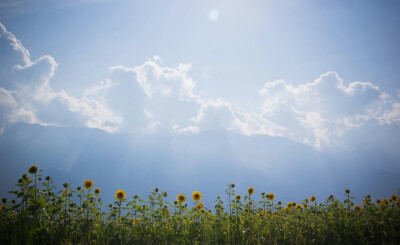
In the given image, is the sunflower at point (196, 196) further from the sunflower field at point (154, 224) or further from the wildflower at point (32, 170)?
the wildflower at point (32, 170)

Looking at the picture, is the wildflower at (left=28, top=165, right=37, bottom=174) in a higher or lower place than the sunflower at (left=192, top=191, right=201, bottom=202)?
higher

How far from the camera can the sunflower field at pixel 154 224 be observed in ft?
15.5

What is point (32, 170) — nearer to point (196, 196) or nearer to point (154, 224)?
point (154, 224)

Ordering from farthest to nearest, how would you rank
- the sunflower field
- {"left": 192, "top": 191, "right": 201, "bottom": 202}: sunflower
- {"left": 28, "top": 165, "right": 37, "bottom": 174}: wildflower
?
{"left": 192, "top": 191, "right": 201, "bottom": 202}: sunflower → {"left": 28, "top": 165, "right": 37, "bottom": 174}: wildflower → the sunflower field

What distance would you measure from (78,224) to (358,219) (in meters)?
8.24

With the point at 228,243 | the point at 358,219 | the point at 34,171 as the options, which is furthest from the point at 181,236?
the point at 358,219

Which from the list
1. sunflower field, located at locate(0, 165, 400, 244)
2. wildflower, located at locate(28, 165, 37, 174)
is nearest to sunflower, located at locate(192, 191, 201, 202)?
sunflower field, located at locate(0, 165, 400, 244)

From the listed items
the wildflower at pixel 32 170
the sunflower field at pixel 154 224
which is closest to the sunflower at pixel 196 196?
the sunflower field at pixel 154 224

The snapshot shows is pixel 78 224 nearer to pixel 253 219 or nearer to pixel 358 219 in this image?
pixel 253 219

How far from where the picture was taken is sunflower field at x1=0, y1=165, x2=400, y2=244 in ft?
15.5

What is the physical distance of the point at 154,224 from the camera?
6.26 meters

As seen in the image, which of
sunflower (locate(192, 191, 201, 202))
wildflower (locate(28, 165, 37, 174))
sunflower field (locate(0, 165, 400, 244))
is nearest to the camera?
sunflower field (locate(0, 165, 400, 244))

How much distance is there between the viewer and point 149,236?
5.47 meters

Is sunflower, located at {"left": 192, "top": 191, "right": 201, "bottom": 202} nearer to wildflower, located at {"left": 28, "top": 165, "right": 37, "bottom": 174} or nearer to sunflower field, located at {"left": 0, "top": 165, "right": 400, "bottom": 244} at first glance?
sunflower field, located at {"left": 0, "top": 165, "right": 400, "bottom": 244}
